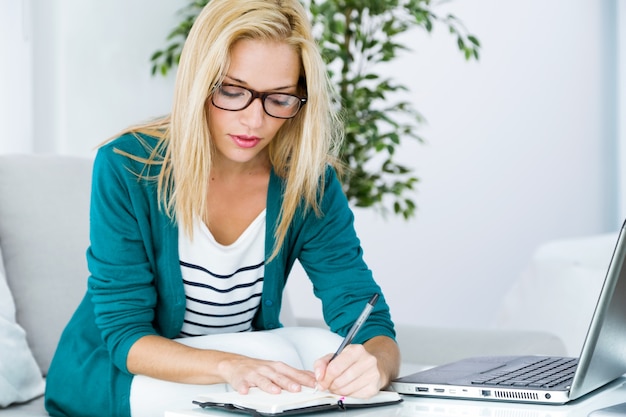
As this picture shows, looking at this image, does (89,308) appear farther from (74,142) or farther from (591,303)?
(591,303)

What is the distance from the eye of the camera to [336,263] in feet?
5.08

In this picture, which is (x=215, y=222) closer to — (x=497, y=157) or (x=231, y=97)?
(x=231, y=97)

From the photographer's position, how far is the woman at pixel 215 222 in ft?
4.40

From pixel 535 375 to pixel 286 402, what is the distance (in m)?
0.36

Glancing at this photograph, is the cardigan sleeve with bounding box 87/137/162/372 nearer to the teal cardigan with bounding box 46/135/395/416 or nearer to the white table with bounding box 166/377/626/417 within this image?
Answer: the teal cardigan with bounding box 46/135/395/416

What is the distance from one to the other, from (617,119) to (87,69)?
3486mm

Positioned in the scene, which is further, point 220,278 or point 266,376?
point 220,278

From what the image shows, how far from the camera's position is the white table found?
0.95 m


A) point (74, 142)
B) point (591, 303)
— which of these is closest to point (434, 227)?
point (591, 303)

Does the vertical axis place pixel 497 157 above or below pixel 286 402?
below

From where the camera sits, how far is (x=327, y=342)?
4.56ft

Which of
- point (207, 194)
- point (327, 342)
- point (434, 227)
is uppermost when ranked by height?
point (207, 194)

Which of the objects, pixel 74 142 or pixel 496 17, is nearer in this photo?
pixel 74 142

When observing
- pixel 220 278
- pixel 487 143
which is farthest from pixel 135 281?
pixel 487 143
